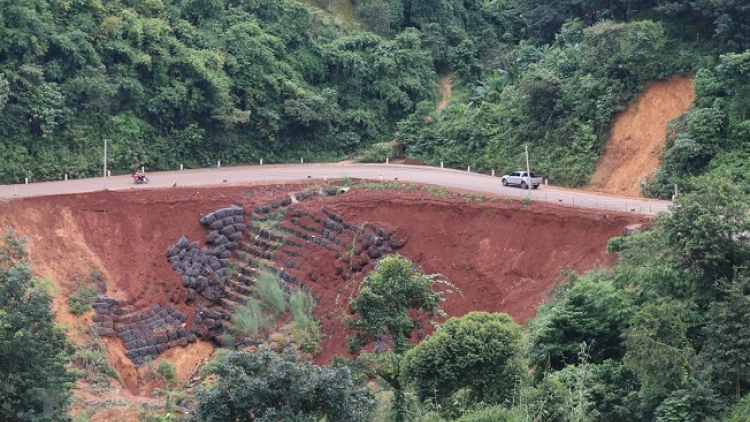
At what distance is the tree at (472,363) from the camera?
29.2 meters

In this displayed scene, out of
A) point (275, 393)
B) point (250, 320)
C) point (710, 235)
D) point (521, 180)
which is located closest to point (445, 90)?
point (521, 180)

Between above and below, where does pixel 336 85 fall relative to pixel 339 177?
above

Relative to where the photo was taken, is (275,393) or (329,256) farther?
(329,256)

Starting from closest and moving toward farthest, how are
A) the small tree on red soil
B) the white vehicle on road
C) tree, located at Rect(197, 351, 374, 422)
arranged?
tree, located at Rect(197, 351, 374, 422) → the small tree on red soil → the white vehicle on road

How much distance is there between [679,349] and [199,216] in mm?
23158

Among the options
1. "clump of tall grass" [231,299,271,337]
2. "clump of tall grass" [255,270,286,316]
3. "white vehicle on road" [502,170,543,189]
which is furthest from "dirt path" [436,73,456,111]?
"clump of tall grass" [231,299,271,337]

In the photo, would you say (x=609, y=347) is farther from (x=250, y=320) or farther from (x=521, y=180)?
(x=521, y=180)

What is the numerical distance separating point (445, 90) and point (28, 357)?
38989 mm

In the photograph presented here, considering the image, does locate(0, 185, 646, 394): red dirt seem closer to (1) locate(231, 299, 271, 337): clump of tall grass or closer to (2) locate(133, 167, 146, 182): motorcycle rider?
(1) locate(231, 299, 271, 337): clump of tall grass

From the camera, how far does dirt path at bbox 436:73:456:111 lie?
63.3 meters

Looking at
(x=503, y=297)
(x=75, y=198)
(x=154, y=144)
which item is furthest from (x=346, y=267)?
(x=154, y=144)

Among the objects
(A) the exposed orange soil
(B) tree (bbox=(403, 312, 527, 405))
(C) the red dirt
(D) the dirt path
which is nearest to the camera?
(B) tree (bbox=(403, 312, 527, 405))

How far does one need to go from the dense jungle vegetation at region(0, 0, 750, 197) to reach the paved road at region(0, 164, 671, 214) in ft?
4.41

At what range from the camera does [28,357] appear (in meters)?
29.3
